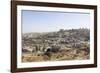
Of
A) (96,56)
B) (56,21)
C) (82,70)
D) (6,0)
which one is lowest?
(82,70)

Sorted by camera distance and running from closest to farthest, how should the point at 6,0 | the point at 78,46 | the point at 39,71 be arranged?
the point at 6,0, the point at 39,71, the point at 78,46

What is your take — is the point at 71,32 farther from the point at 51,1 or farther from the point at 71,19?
the point at 51,1

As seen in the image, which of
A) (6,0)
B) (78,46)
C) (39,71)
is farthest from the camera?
(78,46)

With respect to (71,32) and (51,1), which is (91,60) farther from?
(51,1)

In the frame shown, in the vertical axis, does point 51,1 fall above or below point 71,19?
above

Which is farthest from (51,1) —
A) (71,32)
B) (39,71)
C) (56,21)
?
(39,71)

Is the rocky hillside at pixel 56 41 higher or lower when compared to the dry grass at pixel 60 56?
higher

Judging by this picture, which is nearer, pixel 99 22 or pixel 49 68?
pixel 49 68

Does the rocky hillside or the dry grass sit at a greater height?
the rocky hillside

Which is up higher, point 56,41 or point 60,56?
point 56,41
